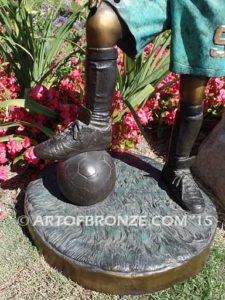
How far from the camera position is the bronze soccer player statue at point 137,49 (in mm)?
1554

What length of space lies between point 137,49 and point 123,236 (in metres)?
0.80

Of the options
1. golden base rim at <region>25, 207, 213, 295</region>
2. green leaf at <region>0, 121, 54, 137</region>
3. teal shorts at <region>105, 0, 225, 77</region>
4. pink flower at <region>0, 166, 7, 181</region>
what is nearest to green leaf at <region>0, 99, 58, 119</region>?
green leaf at <region>0, 121, 54, 137</region>

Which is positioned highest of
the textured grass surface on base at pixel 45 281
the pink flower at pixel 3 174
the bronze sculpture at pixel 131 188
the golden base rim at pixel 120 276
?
the bronze sculpture at pixel 131 188

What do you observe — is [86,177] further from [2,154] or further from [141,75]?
[141,75]

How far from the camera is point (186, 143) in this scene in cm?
195

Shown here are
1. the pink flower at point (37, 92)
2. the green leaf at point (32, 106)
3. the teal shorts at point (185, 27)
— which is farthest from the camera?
the pink flower at point (37, 92)

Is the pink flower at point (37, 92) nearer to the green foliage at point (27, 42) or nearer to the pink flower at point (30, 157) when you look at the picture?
the green foliage at point (27, 42)

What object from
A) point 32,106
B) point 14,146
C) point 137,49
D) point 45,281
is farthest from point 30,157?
point 137,49

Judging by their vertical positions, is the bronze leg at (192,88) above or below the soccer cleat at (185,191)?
above

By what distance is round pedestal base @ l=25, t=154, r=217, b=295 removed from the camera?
178 centimetres

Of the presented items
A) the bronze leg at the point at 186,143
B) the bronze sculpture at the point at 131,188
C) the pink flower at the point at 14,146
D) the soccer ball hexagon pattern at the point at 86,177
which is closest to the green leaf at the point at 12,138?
A: the pink flower at the point at 14,146

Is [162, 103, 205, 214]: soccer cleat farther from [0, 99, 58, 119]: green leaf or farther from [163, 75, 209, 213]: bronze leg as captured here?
[0, 99, 58, 119]: green leaf

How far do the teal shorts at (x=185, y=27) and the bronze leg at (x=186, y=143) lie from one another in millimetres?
99

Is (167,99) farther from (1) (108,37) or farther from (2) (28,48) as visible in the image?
(1) (108,37)
